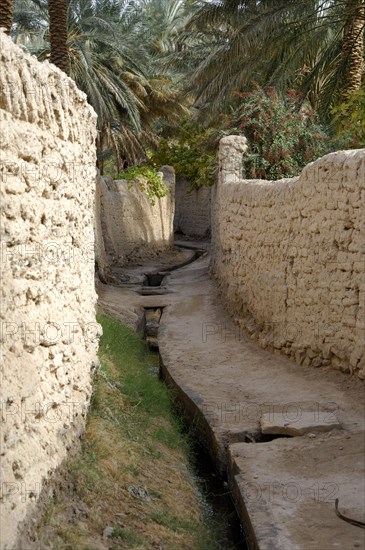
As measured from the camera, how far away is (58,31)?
41.2 feet

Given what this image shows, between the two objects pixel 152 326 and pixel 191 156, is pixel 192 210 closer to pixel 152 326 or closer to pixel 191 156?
pixel 191 156

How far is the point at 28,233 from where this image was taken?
4.27 meters

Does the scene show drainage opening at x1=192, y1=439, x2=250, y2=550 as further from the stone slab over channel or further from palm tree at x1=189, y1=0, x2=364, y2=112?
palm tree at x1=189, y1=0, x2=364, y2=112

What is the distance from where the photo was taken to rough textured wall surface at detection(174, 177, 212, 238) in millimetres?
22688

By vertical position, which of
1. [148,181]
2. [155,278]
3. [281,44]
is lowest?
[155,278]

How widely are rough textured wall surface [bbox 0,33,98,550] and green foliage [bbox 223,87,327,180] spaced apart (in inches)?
313

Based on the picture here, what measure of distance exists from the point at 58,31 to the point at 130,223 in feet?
17.2

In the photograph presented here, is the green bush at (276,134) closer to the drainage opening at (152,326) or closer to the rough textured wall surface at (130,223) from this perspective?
the rough textured wall surface at (130,223)

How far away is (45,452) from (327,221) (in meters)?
3.72

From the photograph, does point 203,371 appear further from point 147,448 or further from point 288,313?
point 147,448

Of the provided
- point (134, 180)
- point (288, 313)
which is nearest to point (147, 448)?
point (288, 313)

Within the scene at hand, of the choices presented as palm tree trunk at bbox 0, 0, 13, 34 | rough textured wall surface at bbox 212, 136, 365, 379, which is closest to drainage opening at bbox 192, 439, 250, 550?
rough textured wall surface at bbox 212, 136, 365, 379

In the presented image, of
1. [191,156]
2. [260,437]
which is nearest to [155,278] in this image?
[191,156]

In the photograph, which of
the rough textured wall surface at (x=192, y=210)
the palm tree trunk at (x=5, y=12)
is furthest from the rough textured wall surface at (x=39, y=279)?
the rough textured wall surface at (x=192, y=210)
